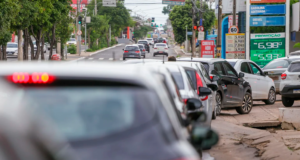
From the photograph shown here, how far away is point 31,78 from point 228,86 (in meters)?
12.3

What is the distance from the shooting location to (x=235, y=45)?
31062 mm

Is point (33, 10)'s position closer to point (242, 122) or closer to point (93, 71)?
point (242, 122)

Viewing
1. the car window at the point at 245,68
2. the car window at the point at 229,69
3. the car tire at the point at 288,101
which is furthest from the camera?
the car window at the point at 245,68

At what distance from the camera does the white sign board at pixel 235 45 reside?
101ft

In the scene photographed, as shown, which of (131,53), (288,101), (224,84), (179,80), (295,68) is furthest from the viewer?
(131,53)

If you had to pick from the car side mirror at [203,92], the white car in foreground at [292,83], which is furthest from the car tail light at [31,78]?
the white car in foreground at [292,83]

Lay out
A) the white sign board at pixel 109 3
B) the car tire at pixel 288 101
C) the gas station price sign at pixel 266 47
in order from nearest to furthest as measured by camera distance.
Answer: the car tire at pixel 288 101 → the gas station price sign at pixel 266 47 → the white sign board at pixel 109 3

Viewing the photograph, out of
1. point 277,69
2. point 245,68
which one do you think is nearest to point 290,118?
point 245,68

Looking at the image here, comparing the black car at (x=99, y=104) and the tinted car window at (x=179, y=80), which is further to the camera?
the tinted car window at (x=179, y=80)

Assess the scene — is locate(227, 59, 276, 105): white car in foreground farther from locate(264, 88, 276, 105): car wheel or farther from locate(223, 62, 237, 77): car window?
locate(223, 62, 237, 77): car window

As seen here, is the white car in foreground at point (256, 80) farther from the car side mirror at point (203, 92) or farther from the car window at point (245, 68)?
the car side mirror at point (203, 92)

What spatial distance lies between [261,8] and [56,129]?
33754 mm

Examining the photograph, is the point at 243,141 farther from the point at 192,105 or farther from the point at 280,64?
the point at 280,64

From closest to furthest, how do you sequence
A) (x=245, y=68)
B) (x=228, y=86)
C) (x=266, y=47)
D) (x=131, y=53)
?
(x=228, y=86) < (x=245, y=68) < (x=266, y=47) < (x=131, y=53)
